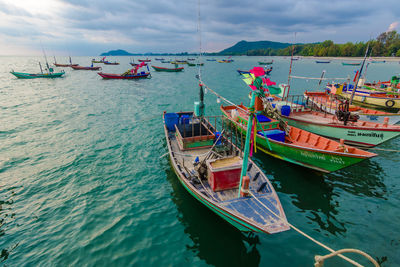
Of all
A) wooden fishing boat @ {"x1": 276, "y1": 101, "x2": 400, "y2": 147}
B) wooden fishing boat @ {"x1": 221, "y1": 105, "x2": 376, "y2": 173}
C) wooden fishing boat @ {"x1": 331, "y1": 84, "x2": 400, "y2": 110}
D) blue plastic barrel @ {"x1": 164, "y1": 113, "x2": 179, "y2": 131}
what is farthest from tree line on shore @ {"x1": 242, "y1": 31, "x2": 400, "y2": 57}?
blue plastic barrel @ {"x1": 164, "y1": 113, "x2": 179, "y2": 131}

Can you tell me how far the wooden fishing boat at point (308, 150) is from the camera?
10.3m

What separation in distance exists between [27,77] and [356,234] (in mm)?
77067

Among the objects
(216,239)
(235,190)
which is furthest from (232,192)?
(216,239)

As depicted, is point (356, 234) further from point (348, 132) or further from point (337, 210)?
point (348, 132)

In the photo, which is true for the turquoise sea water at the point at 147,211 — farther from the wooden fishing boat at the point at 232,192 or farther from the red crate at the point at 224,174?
the red crate at the point at 224,174

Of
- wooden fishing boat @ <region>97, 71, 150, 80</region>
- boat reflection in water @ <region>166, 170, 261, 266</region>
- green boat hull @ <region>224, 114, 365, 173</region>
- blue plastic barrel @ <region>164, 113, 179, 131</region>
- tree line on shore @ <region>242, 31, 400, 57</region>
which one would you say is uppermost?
tree line on shore @ <region>242, 31, 400, 57</region>

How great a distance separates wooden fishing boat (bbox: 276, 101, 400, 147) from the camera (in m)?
13.7

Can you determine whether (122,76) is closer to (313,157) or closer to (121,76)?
(121,76)

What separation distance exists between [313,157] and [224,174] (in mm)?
6607

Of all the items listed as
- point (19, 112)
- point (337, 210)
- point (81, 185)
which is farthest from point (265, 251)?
point (19, 112)

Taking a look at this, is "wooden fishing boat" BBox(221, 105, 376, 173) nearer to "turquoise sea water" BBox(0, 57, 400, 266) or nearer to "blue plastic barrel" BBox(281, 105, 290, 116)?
"turquoise sea water" BBox(0, 57, 400, 266)

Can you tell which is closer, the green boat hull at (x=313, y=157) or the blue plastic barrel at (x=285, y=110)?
the green boat hull at (x=313, y=157)

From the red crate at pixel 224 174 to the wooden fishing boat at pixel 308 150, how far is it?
1.91 metres

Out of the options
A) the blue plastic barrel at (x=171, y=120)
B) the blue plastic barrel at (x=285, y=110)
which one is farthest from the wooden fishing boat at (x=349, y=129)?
the blue plastic barrel at (x=171, y=120)
